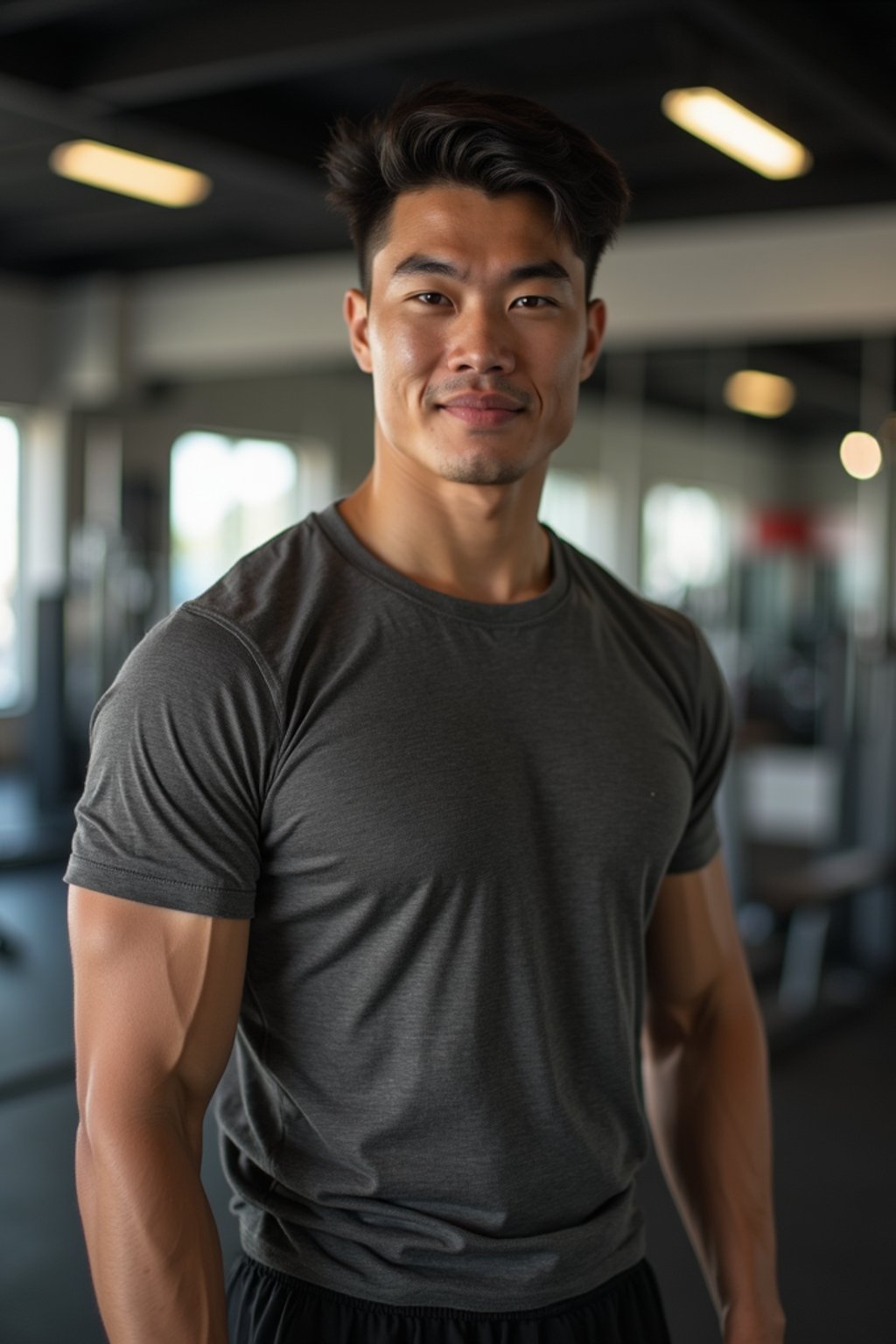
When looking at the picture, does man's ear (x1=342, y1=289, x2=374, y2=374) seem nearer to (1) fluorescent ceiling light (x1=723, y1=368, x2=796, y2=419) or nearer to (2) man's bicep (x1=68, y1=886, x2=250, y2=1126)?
(2) man's bicep (x1=68, y1=886, x2=250, y2=1126)

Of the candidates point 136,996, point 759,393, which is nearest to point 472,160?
point 136,996

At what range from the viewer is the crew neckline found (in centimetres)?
113

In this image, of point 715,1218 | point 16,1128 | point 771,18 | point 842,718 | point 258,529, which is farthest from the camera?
point 258,529

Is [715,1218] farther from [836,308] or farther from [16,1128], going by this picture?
[836,308]

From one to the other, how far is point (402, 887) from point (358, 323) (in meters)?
0.51

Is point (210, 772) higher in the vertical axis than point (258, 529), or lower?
lower

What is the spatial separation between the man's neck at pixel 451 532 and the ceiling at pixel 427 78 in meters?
2.89

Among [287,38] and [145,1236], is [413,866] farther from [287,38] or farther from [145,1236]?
[287,38]

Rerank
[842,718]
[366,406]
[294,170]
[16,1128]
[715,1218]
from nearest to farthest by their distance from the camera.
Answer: [715,1218] < [16,1128] < [842,718] < [294,170] < [366,406]

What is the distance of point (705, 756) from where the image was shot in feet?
4.24

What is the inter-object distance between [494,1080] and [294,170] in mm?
5083

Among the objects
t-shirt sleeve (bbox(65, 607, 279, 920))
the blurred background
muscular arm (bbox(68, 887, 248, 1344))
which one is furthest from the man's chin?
the blurred background

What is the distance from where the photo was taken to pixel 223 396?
8.17 m

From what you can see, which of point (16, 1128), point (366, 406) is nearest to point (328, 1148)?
point (16, 1128)
